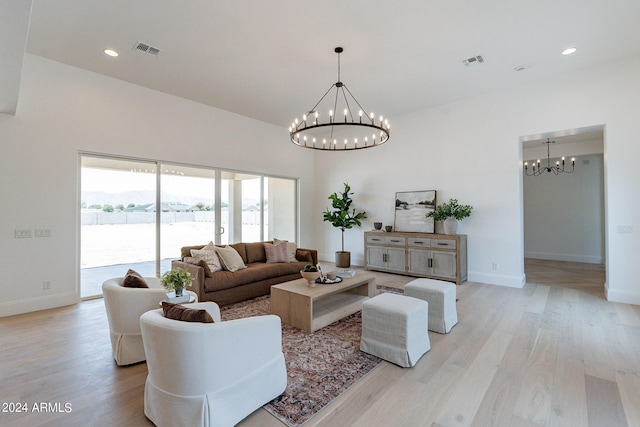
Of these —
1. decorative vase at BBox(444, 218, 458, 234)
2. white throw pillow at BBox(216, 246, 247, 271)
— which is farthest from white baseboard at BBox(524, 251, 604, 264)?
white throw pillow at BBox(216, 246, 247, 271)

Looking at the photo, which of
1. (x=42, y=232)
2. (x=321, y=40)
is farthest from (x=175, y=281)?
(x=321, y=40)

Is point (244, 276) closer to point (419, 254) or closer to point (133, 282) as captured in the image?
point (133, 282)

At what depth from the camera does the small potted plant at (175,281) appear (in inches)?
103

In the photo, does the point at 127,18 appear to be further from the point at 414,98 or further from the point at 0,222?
the point at 414,98

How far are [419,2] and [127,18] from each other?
3.26 metres

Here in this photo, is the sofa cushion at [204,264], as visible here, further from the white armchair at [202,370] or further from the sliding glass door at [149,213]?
the white armchair at [202,370]

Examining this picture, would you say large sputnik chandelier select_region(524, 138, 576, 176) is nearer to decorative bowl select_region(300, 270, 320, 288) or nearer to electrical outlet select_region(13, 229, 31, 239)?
decorative bowl select_region(300, 270, 320, 288)

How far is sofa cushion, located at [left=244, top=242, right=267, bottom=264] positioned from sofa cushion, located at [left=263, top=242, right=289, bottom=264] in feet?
0.42

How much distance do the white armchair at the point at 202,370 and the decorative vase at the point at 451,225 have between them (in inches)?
186

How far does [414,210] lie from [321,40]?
13.1 feet

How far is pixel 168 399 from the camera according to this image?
1.72 metres

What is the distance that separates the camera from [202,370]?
1.64 meters

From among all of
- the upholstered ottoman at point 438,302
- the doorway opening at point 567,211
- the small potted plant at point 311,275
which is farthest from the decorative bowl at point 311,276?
the doorway opening at point 567,211

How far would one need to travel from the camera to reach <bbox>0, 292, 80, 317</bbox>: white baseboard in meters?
3.87
